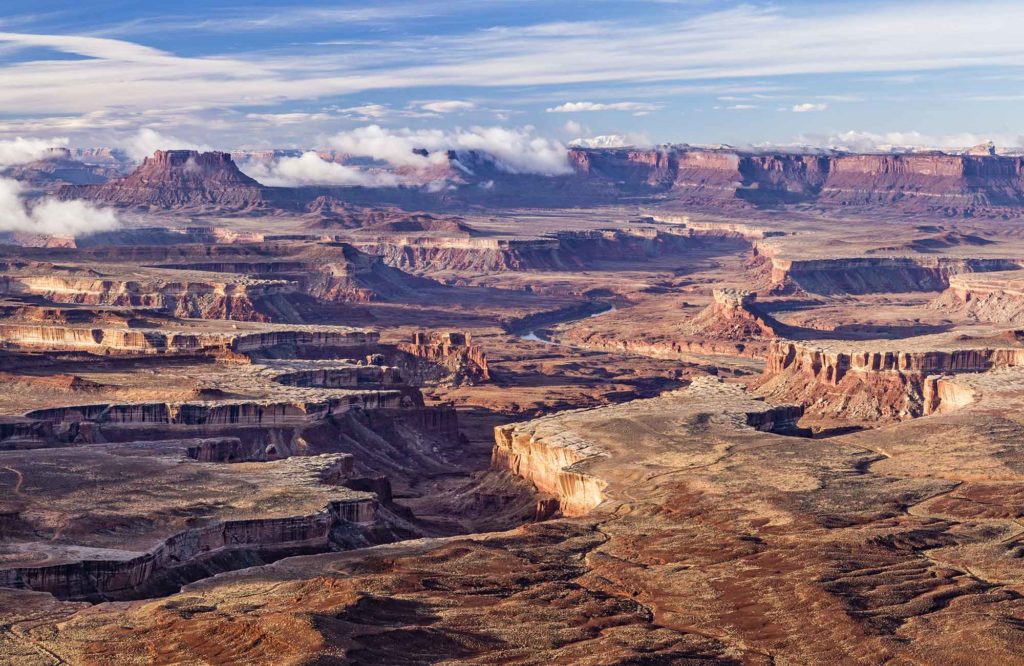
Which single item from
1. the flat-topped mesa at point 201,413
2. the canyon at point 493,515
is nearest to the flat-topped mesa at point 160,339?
the canyon at point 493,515

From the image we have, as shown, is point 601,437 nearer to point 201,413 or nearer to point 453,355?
point 201,413

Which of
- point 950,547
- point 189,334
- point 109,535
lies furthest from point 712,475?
point 189,334

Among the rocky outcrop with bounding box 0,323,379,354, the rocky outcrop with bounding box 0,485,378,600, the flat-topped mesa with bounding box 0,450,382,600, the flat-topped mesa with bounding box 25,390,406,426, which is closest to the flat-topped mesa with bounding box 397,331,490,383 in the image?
the rocky outcrop with bounding box 0,323,379,354

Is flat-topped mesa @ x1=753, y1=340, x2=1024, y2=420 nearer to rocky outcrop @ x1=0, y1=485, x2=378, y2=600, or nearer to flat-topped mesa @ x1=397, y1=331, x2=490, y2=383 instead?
flat-topped mesa @ x1=397, y1=331, x2=490, y2=383

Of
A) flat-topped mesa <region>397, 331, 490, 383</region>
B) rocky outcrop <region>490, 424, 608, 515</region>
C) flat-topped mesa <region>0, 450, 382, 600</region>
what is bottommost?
flat-topped mesa <region>397, 331, 490, 383</region>

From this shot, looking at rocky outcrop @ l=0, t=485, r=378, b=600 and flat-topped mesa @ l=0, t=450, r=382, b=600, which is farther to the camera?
flat-topped mesa @ l=0, t=450, r=382, b=600

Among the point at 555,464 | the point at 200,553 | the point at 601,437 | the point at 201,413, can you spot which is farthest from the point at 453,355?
the point at 200,553

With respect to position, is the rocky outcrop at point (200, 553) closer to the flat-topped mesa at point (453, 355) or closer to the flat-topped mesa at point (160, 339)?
the flat-topped mesa at point (160, 339)
